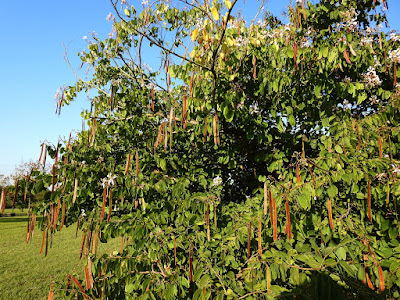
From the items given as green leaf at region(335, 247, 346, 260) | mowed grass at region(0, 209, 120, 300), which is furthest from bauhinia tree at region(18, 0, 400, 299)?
mowed grass at region(0, 209, 120, 300)

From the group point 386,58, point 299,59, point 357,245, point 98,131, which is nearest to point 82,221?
point 98,131

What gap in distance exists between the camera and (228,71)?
9.35ft

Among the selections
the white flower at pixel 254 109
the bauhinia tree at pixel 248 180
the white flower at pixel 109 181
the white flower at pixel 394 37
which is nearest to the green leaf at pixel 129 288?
the bauhinia tree at pixel 248 180

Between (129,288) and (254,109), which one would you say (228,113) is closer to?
(254,109)

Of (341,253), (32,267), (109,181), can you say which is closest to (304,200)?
(341,253)

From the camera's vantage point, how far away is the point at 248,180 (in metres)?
3.91

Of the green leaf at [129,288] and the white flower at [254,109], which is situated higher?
the white flower at [254,109]

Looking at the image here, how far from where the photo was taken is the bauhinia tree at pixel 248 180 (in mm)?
1752

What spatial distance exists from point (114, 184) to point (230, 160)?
1301mm

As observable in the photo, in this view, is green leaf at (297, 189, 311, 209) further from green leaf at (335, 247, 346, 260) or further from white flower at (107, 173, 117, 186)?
white flower at (107, 173, 117, 186)

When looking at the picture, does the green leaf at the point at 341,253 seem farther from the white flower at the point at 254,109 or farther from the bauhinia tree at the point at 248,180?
the white flower at the point at 254,109

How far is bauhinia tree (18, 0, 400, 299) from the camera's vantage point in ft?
5.75

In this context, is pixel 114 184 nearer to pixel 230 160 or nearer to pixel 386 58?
pixel 230 160

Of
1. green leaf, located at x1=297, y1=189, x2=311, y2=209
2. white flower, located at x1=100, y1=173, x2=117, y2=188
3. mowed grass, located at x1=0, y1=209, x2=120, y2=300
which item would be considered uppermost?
white flower, located at x1=100, y1=173, x2=117, y2=188
